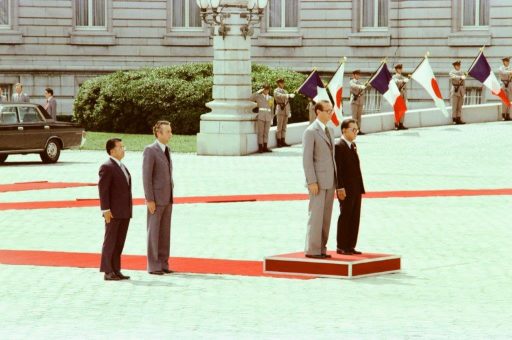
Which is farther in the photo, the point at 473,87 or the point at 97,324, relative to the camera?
the point at 473,87

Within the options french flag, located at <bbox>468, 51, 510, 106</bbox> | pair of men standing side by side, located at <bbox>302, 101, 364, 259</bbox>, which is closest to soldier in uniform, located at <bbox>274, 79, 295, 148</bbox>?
french flag, located at <bbox>468, 51, 510, 106</bbox>

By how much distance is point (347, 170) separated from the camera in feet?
53.9

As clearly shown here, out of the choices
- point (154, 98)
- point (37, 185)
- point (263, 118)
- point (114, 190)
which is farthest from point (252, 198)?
point (154, 98)

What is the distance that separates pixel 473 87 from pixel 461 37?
6.47 feet

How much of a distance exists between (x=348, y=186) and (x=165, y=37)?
38257 mm

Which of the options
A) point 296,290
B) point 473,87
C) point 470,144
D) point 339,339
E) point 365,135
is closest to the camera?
point 339,339

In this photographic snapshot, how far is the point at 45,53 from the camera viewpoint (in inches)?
2136

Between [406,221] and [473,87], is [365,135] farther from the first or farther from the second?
[406,221]

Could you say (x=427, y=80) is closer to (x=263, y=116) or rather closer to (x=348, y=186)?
(x=263, y=116)

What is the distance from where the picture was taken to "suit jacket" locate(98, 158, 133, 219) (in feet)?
50.9

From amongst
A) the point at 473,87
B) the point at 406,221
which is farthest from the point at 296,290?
the point at 473,87

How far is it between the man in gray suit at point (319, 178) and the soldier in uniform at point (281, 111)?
810 inches

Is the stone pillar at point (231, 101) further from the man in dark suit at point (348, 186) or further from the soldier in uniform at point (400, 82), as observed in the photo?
the man in dark suit at point (348, 186)

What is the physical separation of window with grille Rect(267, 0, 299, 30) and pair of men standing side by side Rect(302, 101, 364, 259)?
37.6 metres
